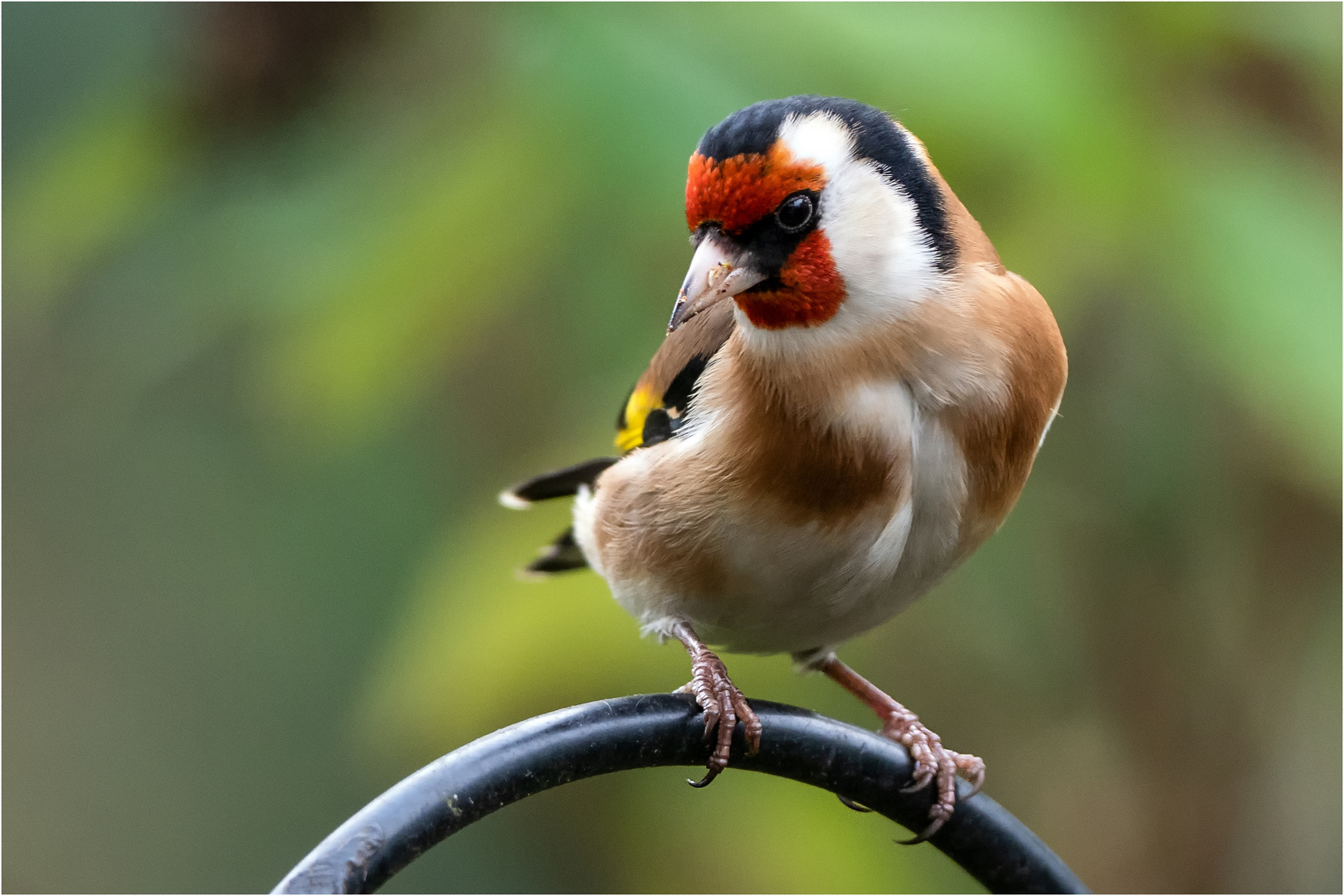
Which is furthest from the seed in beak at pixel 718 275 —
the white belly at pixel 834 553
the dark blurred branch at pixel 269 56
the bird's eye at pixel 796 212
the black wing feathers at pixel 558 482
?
the dark blurred branch at pixel 269 56

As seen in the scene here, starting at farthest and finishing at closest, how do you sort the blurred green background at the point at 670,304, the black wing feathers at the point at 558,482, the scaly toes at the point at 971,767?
1. the black wing feathers at the point at 558,482
2. the scaly toes at the point at 971,767
3. the blurred green background at the point at 670,304

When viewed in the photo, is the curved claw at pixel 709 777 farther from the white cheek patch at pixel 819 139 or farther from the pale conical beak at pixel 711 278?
the white cheek patch at pixel 819 139

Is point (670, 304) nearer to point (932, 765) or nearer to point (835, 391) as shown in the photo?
point (835, 391)

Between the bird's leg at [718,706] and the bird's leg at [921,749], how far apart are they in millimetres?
348

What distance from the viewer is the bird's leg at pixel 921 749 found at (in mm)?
2285

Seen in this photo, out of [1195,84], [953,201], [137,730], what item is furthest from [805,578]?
[137,730]

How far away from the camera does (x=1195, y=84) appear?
265 cm

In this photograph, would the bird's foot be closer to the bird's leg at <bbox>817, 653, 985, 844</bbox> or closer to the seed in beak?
the bird's leg at <bbox>817, 653, 985, 844</bbox>

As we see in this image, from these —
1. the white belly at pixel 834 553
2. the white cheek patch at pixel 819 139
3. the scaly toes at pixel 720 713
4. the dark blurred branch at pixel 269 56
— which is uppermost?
the dark blurred branch at pixel 269 56

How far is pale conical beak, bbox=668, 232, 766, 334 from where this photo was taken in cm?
194

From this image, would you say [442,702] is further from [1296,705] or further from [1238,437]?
[1296,705]

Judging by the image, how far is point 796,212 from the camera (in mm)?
2070

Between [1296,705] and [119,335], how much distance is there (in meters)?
2.68

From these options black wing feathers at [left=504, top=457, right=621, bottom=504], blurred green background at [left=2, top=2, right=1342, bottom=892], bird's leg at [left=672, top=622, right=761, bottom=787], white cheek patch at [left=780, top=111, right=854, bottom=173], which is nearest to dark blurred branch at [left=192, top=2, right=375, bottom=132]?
blurred green background at [left=2, top=2, right=1342, bottom=892]
